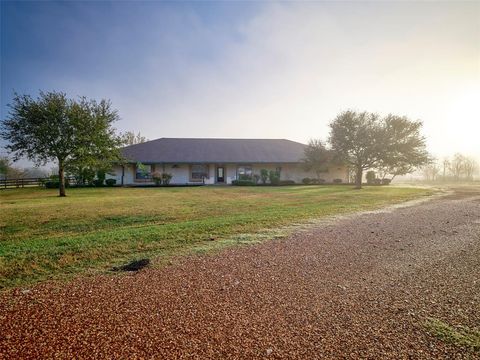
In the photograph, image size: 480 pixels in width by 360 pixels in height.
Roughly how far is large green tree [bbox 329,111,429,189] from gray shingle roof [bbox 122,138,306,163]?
6.75m

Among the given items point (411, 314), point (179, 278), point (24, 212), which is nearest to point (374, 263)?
point (411, 314)

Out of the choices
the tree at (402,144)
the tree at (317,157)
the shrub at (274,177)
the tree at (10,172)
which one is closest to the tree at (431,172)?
the tree at (402,144)

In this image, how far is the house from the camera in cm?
3059

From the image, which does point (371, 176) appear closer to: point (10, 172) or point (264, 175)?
point (264, 175)

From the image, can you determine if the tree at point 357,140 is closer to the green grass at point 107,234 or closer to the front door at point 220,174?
the front door at point 220,174

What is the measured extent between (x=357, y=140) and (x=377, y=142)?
6.41ft

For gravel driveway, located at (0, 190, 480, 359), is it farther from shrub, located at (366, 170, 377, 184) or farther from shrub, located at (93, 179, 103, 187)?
shrub, located at (366, 170, 377, 184)

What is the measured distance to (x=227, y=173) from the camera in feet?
108

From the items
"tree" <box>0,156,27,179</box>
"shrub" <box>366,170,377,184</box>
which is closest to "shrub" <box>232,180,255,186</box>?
"shrub" <box>366,170,377,184</box>

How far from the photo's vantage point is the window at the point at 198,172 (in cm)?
3203

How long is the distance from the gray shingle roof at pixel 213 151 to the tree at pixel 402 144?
998 centimetres

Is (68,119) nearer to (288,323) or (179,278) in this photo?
(179,278)

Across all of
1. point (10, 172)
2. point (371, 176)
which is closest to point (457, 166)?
point (371, 176)

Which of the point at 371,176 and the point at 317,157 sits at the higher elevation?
the point at 317,157
